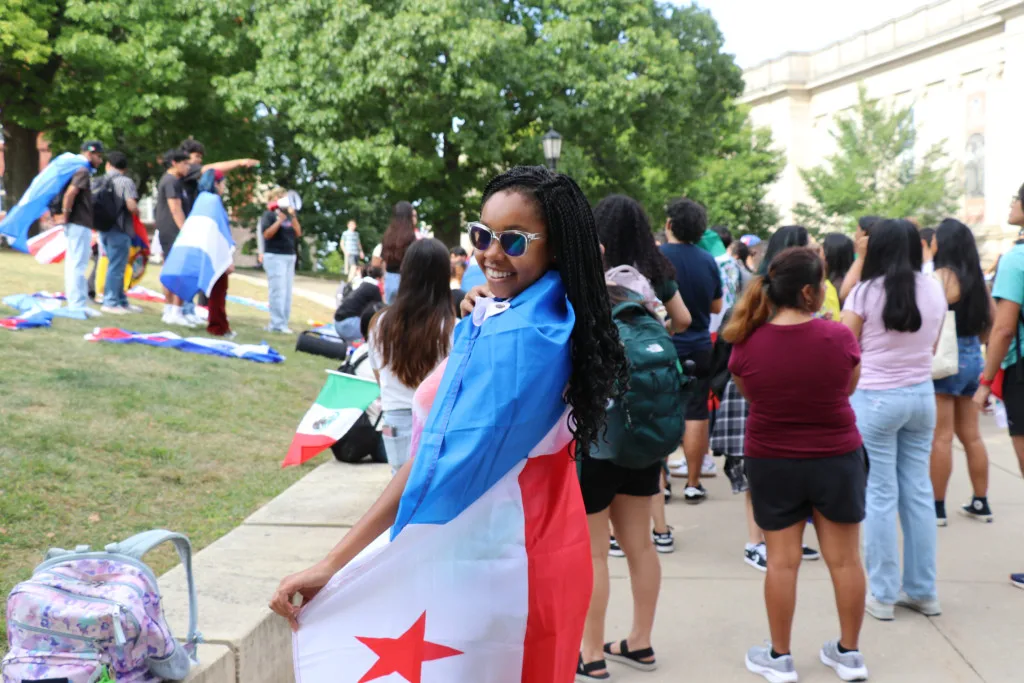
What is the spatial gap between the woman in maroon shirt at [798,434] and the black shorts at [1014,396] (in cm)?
168

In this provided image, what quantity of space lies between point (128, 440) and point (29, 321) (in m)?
3.90

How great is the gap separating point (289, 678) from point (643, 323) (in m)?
2.09

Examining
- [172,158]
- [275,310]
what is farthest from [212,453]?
Answer: [275,310]

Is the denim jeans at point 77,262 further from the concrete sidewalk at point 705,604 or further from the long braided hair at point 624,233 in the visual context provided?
the long braided hair at point 624,233

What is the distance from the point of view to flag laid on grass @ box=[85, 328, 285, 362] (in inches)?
392

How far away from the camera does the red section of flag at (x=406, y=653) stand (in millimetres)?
2221

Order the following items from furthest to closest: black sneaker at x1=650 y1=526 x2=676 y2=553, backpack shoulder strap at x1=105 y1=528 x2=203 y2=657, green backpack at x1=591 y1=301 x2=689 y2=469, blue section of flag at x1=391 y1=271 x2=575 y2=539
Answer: black sneaker at x1=650 y1=526 x2=676 y2=553 < green backpack at x1=591 y1=301 x2=689 y2=469 < backpack shoulder strap at x1=105 y1=528 x2=203 y2=657 < blue section of flag at x1=391 y1=271 x2=575 y2=539

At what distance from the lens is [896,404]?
5117 mm

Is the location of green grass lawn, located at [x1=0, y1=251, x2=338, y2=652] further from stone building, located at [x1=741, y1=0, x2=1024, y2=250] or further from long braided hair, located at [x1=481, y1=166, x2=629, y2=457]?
stone building, located at [x1=741, y1=0, x2=1024, y2=250]

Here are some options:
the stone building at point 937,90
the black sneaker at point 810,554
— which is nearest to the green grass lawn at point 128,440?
the black sneaker at point 810,554

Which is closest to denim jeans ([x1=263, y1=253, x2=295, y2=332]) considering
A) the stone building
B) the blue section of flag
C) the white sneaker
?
the white sneaker

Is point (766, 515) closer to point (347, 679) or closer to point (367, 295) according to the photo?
point (347, 679)

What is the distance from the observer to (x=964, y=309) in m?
6.84

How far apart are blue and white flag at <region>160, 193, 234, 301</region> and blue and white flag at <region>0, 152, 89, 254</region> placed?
1429 mm
